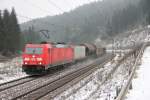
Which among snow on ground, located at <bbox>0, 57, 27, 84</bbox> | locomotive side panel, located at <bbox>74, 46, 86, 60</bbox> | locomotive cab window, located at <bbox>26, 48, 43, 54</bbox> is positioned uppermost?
locomotive cab window, located at <bbox>26, 48, 43, 54</bbox>

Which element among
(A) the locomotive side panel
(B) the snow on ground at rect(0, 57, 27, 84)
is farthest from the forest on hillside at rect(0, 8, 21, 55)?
(B) the snow on ground at rect(0, 57, 27, 84)

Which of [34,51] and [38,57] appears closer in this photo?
[38,57]

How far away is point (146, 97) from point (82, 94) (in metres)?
5.53

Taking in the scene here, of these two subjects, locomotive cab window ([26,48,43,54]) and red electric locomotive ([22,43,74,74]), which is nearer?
red electric locomotive ([22,43,74,74])

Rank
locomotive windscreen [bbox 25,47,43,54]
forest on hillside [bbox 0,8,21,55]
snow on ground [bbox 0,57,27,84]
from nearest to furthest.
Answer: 1. snow on ground [bbox 0,57,27,84]
2. locomotive windscreen [bbox 25,47,43,54]
3. forest on hillside [bbox 0,8,21,55]

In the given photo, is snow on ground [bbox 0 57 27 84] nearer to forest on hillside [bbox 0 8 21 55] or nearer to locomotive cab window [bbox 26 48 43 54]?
locomotive cab window [bbox 26 48 43 54]

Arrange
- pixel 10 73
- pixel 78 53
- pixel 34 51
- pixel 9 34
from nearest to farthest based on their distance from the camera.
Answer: pixel 34 51
pixel 10 73
pixel 78 53
pixel 9 34

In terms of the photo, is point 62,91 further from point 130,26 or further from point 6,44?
point 130,26

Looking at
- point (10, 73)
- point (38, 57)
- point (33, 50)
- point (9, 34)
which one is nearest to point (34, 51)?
point (33, 50)

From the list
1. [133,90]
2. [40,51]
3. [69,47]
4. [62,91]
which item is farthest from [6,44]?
[133,90]

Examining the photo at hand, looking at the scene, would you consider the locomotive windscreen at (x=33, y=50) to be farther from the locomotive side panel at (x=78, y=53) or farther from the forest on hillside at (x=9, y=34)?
the forest on hillside at (x=9, y=34)

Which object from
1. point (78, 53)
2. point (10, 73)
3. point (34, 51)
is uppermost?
point (34, 51)

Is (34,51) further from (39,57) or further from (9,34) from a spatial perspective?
(9,34)

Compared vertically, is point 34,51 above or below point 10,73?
above
